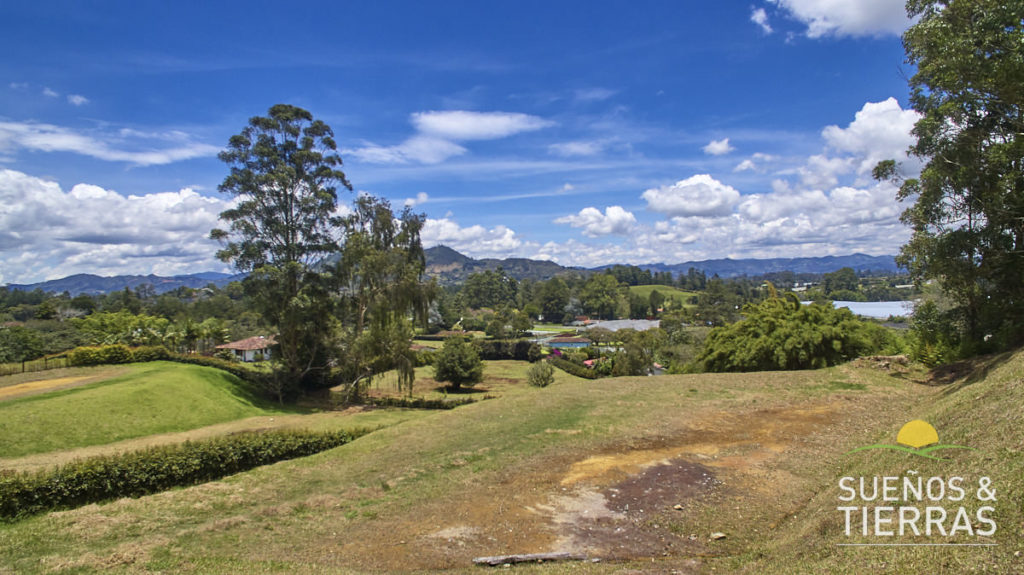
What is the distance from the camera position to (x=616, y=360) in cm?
4203

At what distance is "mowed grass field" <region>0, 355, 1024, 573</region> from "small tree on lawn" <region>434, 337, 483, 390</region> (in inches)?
787

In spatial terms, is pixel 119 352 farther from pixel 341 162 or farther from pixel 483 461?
pixel 483 461

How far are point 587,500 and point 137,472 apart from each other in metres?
9.76

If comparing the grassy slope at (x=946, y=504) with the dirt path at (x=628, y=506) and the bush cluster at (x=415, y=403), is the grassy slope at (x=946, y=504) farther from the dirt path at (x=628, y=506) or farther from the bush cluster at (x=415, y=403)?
the bush cluster at (x=415, y=403)

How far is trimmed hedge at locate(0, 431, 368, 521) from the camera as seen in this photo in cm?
902

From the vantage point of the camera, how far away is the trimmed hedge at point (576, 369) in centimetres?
4318

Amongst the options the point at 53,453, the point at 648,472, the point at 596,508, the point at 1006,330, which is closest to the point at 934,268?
the point at 1006,330

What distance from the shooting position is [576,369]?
4538cm

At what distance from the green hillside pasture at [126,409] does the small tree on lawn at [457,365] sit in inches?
448

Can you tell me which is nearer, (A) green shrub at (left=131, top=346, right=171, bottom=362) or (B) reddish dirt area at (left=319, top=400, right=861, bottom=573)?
(B) reddish dirt area at (left=319, top=400, right=861, bottom=573)

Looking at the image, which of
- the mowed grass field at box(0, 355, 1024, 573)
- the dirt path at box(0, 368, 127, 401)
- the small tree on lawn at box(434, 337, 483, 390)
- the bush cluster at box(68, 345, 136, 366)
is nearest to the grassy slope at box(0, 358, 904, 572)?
the mowed grass field at box(0, 355, 1024, 573)

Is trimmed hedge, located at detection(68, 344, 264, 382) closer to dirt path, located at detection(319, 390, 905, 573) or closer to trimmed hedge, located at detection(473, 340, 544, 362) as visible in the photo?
dirt path, located at detection(319, 390, 905, 573)

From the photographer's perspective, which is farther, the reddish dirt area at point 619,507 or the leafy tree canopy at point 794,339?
the leafy tree canopy at point 794,339

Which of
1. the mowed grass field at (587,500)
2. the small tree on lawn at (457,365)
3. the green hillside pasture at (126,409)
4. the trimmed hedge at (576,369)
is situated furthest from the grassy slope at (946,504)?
the trimmed hedge at (576,369)
